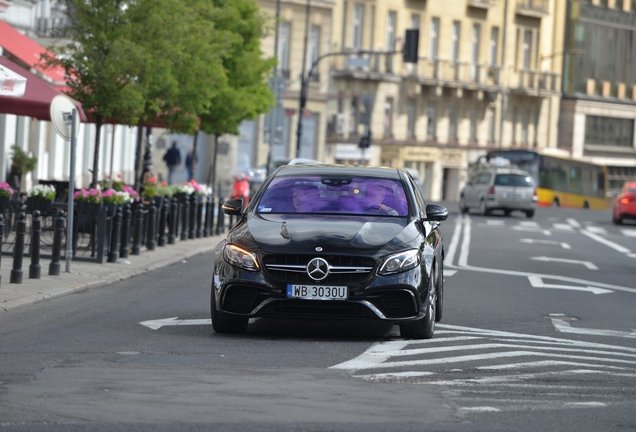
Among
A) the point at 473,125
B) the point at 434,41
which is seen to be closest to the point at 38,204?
the point at 434,41

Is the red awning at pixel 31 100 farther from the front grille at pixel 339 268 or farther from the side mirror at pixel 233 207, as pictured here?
the front grille at pixel 339 268

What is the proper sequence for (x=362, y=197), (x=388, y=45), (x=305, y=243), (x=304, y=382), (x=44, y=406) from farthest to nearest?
(x=388, y=45) → (x=362, y=197) → (x=305, y=243) → (x=304, y=382) → (x=44, y=406)

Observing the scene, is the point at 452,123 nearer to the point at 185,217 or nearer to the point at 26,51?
the point at 185,217

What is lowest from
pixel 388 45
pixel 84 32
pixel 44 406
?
pixel 44 406

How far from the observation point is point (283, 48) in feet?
219

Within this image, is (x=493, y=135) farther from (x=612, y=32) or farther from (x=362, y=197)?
(x=362, y=197)

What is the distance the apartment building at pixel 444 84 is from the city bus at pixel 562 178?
6.11m

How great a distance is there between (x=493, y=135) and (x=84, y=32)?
5907 cm

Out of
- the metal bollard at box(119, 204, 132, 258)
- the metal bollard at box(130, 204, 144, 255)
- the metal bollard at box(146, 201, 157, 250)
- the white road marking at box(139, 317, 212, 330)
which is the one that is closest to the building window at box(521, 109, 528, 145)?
the metal bollard at box(146, 201, 157, 250)

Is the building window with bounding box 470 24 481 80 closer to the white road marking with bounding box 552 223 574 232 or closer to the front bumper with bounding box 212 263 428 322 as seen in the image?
the white road marking with bounding box 552 223 574 232

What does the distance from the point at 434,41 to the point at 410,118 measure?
440 cm

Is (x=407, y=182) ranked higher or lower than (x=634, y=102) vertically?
lower

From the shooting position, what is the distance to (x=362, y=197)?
1230 cm

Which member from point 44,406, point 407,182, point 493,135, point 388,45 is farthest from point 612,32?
point 44,406
